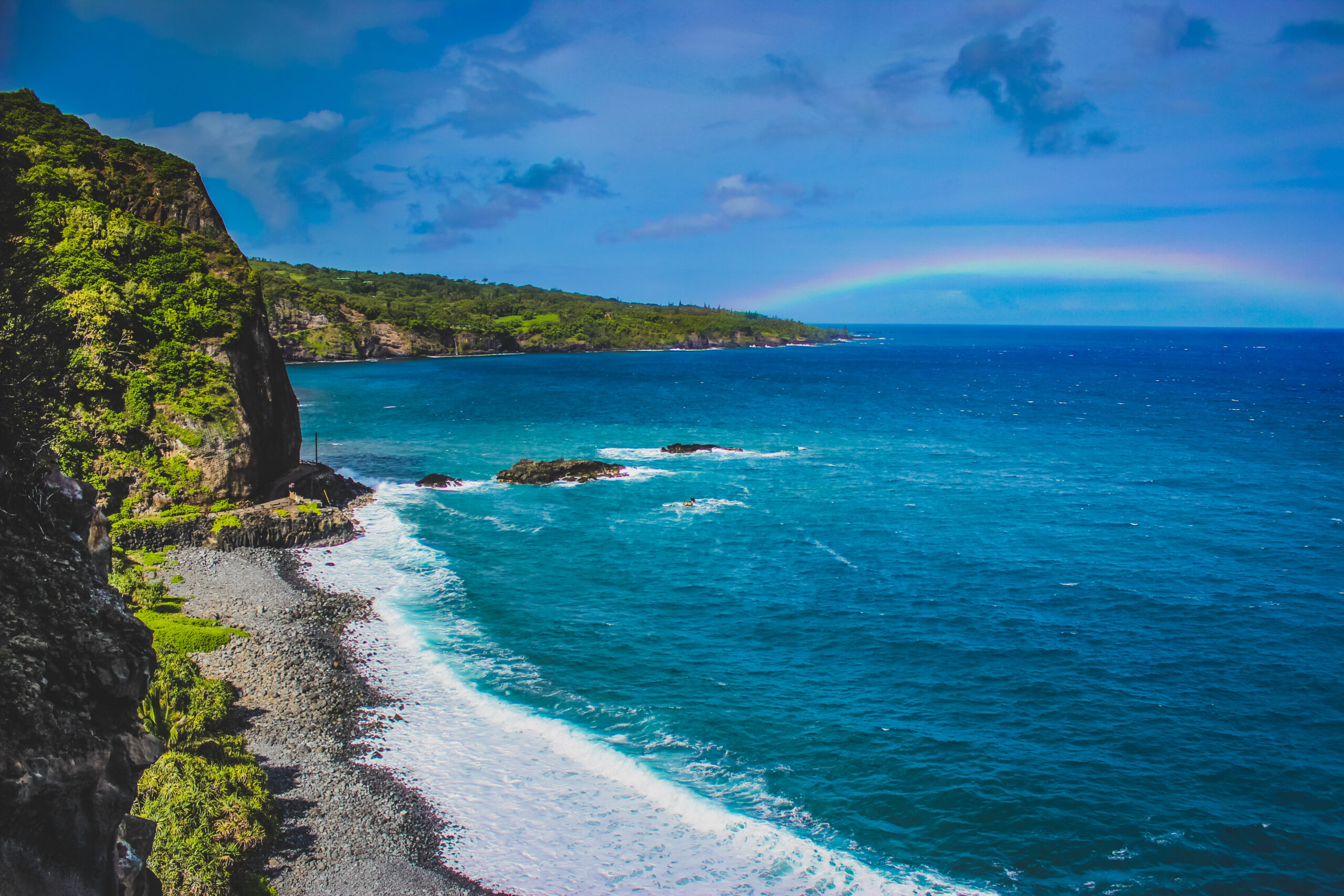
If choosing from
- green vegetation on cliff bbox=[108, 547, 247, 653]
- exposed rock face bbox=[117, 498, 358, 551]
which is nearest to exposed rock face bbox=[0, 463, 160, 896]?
green vegetation on cliff bbox=[108, 547, 247, 653]

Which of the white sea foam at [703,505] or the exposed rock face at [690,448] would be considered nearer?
the white sea foam at [703,505]

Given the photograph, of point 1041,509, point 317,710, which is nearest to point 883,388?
point 1041,509

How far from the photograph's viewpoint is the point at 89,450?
3869 cm

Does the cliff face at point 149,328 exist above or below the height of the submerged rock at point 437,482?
above

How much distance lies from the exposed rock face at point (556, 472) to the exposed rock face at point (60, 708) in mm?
49772

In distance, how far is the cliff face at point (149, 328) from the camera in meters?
39.2

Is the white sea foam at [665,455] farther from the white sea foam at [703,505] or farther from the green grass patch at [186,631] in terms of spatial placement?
the green grass patch at [186,631]

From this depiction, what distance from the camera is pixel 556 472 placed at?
60156 mm

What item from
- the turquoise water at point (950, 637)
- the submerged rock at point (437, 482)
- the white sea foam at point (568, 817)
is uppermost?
the submerged rock at point (437, 482)

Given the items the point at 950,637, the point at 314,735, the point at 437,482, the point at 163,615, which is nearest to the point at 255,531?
the point at 163,615

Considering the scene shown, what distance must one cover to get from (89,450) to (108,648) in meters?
38.0

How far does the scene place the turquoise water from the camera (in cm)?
2017

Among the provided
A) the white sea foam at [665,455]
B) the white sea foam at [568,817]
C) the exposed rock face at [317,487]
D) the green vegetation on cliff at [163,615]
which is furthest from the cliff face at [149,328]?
the white sea foam at [665,455]

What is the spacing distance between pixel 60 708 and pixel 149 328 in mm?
41355
